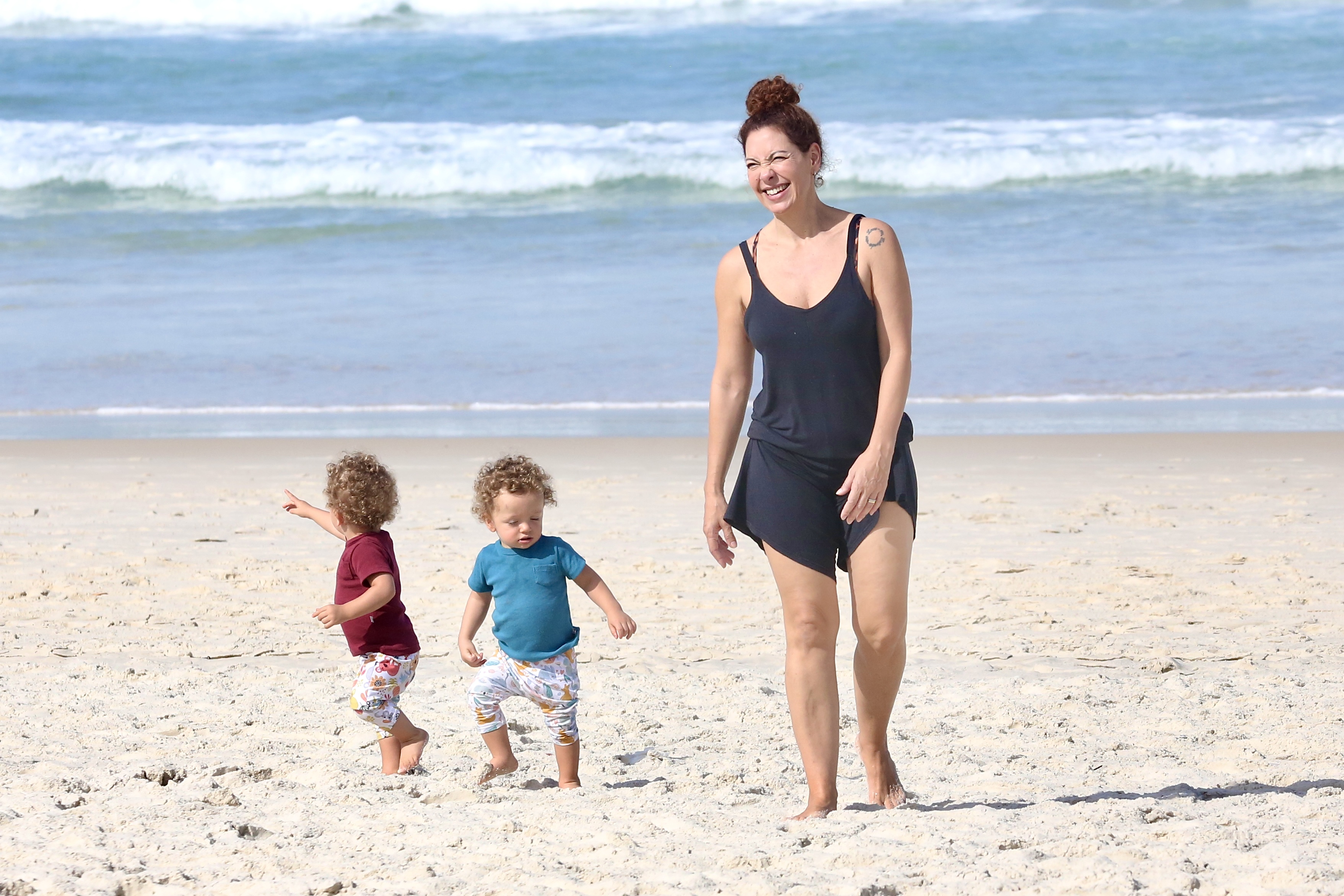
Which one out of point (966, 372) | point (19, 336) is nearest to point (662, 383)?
point (966, 372)

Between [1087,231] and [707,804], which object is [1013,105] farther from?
[707,804]

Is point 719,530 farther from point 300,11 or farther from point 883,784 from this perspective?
point 300,11

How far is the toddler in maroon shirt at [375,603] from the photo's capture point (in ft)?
12.5

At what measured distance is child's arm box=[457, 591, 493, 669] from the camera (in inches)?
147

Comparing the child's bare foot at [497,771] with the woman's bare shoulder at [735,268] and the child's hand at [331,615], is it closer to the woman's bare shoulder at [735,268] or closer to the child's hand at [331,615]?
the child's hand at [331,615]

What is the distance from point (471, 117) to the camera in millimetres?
25156

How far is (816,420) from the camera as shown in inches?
124

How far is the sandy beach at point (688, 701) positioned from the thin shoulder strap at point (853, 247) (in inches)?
50.7

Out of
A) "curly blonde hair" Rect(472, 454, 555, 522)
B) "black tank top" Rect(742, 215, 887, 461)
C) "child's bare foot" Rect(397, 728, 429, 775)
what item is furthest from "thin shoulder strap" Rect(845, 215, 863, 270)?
"child's bare foot" Rect(397, 728, 429, 775)

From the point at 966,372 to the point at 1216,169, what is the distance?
39.0 ft

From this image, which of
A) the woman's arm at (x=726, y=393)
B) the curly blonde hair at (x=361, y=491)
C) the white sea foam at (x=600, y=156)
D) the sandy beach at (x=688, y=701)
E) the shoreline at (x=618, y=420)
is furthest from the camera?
the white sea foam at (x=600, y=156)

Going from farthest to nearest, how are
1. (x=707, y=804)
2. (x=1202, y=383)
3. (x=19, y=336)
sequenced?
1. (x=19, y=336)
2. (x=1202, y=383)
3. (x=707, y=804)

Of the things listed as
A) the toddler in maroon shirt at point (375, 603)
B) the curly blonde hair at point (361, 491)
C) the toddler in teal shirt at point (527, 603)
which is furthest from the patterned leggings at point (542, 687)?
the curly blonde hair at point (361, 491)

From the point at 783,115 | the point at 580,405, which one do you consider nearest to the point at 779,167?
the point at 783,115
